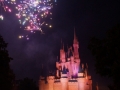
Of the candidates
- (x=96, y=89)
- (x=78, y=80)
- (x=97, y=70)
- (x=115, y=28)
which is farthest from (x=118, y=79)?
(x=96, y=89)

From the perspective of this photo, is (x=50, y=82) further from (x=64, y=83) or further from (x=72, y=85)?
(x=72, y=85)

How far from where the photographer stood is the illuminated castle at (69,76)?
69.8m

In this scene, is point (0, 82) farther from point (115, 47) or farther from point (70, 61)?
point (70, 61)

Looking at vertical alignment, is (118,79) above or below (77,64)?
below

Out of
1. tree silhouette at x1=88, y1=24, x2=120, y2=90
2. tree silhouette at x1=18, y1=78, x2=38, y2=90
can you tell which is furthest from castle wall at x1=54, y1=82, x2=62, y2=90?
tree silhouette at x1=88, y1=24, x2=120, y2=90

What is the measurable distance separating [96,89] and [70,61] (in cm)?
1085

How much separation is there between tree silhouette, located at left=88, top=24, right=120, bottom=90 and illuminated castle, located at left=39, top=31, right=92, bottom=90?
155 feet

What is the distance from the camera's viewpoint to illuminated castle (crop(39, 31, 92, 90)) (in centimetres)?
6979

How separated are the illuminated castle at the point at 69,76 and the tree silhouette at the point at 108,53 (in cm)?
4712

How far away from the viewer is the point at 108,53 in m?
21.7

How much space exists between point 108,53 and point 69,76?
173ft

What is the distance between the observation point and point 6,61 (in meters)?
28.6

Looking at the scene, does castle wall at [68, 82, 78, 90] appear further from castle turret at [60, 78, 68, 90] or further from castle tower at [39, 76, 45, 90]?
castle tower at [39, 76, 45, 90]

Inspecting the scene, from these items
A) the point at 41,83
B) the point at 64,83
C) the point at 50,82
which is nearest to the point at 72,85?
the point at 64,83
